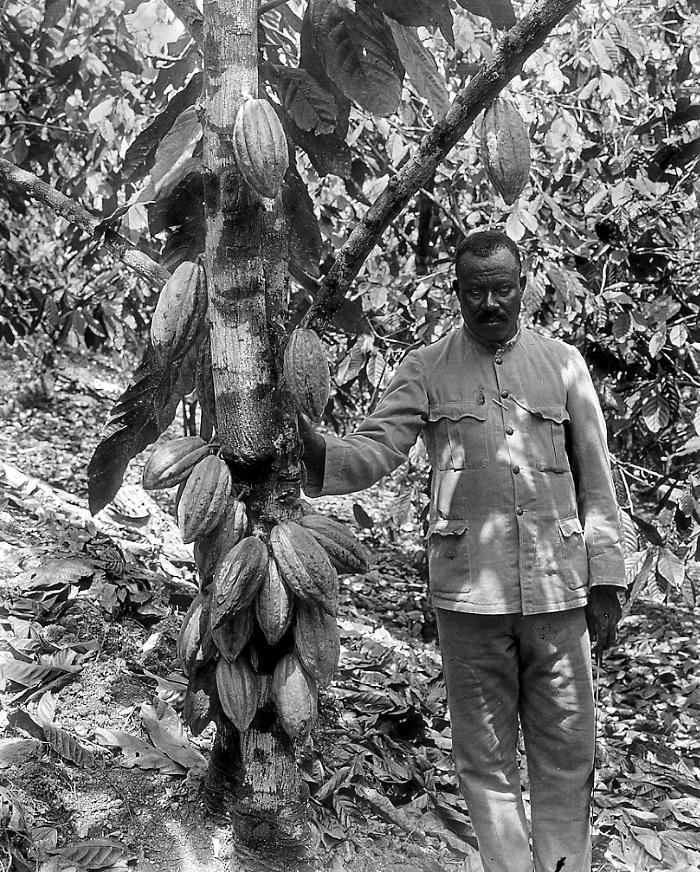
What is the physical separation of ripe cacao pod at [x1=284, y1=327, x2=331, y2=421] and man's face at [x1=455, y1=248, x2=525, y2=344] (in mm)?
509

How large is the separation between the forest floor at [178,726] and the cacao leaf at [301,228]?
99 centimetres

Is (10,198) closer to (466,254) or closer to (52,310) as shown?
(52,310)

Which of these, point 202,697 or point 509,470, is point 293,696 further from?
point 509,470

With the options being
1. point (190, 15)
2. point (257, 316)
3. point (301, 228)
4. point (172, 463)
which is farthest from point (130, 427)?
point (190, 15)

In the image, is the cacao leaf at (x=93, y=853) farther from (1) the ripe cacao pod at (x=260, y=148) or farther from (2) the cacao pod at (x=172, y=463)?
(1) the ripe cacao pod at (x=260, y=148)

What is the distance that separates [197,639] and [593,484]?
2.82ft

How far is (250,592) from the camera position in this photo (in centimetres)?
129

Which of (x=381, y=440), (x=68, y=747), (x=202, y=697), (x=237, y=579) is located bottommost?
(x=68, y=747)

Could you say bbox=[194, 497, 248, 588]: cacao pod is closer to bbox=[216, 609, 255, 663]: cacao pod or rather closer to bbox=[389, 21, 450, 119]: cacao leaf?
bbox=[216, 609, 255, 663]: cacao pod

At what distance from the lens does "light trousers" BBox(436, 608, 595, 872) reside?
172 cm

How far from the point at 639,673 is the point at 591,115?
2.28m

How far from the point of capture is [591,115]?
3480mm

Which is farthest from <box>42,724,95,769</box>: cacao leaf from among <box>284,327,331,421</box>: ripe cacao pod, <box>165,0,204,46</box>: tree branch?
<box>165,0,204,46</box>: tree branch

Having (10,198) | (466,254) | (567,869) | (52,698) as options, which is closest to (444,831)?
(567,869)
